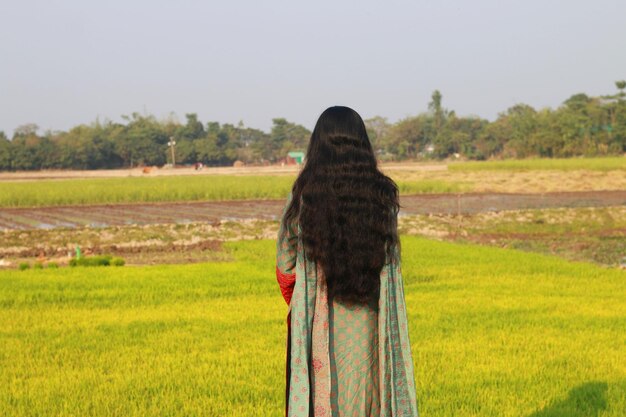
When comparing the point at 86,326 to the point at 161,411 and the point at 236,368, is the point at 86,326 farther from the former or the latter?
the point at 161,411

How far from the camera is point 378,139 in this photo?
8219 cm

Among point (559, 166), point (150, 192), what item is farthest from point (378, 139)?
point (150, 192)

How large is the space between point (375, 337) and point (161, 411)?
7.55 feet

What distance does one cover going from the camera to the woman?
258 centimetres

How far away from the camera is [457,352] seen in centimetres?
590

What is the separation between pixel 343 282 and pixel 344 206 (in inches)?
9.8

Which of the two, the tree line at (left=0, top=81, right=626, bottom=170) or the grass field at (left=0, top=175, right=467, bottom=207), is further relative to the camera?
the tree line at (left=0, top=81, right=626, bottom=170)

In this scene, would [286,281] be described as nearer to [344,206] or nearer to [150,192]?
[344,206]

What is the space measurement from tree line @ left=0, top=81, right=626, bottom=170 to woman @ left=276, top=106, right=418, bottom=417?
2117 inches

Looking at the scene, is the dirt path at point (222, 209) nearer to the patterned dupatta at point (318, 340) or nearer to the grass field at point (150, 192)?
the grass field at point (150, 192)

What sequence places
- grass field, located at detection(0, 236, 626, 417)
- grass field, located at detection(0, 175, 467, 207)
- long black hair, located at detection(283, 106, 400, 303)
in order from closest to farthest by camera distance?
long black hair, located at detection(283, 106, 400, 303), grass field, located at detection(0, 236, 626, 417), grass field, located at detection(0, 175, 467, 207)

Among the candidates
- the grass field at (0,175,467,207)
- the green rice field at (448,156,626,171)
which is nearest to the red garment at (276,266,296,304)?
the grass field at (0,175,467,207)

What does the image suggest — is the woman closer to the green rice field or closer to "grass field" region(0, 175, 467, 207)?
"grass field" region(0, 175, 467, 207)

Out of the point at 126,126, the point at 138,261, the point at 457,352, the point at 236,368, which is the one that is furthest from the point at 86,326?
the point at 126,126
